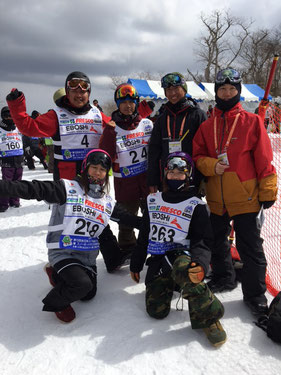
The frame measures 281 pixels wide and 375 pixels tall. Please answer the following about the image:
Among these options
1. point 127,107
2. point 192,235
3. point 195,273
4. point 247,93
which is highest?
point 247,93

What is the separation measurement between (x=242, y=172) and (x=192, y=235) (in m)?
0.71

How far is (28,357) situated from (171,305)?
1.28 meters

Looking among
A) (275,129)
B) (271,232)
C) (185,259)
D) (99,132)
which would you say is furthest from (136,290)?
(275,129)

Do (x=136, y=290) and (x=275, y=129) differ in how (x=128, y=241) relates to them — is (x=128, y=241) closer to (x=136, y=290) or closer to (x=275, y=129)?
(x=136, y=290)

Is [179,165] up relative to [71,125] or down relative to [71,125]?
down

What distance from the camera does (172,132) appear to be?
2941 millimetres

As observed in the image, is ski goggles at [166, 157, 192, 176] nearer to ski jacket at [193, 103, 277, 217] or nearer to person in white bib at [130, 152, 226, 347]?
person in white bib at [130, 152, 226, 347]

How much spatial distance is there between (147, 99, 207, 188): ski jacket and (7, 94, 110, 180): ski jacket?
815 mm

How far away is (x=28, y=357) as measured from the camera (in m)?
2.03

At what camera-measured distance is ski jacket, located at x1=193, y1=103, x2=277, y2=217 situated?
2311mm

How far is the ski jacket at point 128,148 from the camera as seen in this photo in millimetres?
3086

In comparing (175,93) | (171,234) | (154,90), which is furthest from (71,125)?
(154,90)

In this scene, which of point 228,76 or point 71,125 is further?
point 71,125

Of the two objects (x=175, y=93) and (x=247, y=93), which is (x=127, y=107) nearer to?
(x=175, y=93)
